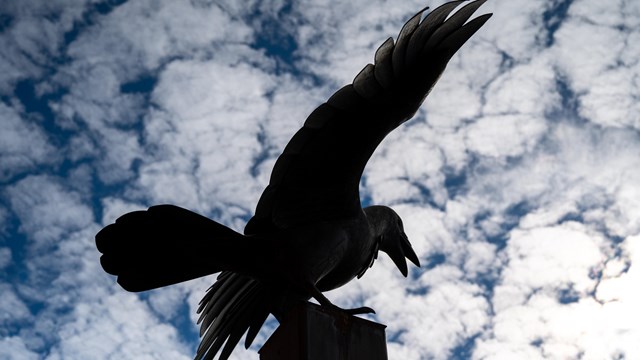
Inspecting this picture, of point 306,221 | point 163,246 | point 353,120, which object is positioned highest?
point 353,120

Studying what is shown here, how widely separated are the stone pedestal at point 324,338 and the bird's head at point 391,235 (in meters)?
1.05

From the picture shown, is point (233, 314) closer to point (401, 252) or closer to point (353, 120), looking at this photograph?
point (401, 252)

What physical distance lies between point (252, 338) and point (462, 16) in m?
2.42

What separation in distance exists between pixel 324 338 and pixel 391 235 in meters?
1.41

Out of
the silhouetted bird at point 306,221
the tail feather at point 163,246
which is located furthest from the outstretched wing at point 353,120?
the tail feather at point 163,246

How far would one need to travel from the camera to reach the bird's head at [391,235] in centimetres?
417

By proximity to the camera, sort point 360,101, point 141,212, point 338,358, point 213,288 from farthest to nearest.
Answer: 1. point 213,288
2. point 360,101
3. point 141,212
4. point 338,358

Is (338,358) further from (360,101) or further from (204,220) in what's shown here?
(360,101)

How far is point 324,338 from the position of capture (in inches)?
117

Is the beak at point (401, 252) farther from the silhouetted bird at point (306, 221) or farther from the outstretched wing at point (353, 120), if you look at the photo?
the outstretched wing at point (353, 120)

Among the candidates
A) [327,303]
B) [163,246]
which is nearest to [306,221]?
[327,303]

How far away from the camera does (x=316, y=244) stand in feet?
12.0

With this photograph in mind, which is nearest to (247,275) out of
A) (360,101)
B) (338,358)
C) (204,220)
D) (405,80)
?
(204,220)

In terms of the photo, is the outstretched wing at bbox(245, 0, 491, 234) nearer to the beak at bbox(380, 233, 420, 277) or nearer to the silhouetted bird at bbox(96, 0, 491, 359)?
the silhouetted bird at bbox(96, 0, 491, 359)
